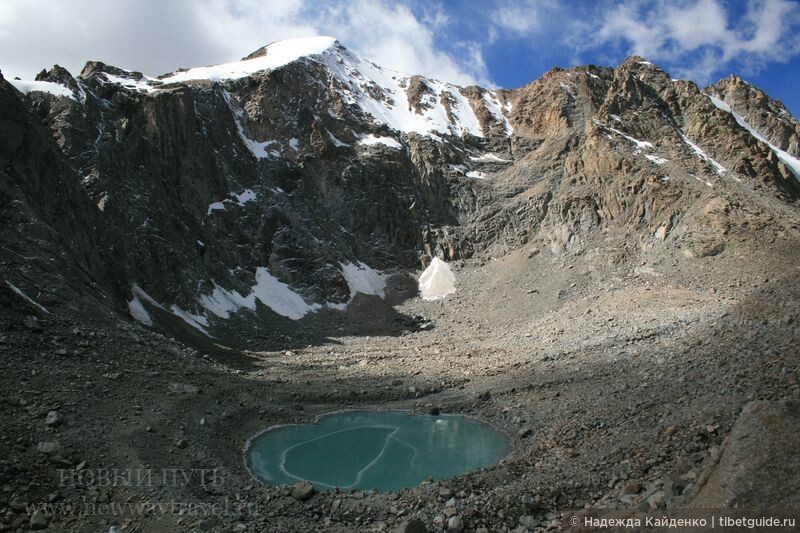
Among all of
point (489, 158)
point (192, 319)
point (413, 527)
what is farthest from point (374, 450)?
point (489, 158)

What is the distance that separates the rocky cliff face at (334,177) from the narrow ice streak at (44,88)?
0.24 m

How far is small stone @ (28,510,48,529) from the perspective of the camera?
13234 mm

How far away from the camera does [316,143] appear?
79688 millimetres

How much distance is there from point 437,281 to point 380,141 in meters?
27.3

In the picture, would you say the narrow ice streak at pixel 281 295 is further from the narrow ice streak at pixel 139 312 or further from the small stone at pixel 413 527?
the small stone at pixel 413 527

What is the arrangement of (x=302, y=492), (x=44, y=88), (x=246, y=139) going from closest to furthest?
1. (x=302, y=492)
2. (x=44, y=88)
3. (x=246, y=139)

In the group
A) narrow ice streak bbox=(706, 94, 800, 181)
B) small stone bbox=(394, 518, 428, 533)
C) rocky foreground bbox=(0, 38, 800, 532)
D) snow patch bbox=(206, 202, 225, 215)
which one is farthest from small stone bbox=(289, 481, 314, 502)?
narrow ice streak bbox=(706, 94, 800, 181)

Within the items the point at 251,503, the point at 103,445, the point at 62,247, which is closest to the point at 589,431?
the point at 251,503

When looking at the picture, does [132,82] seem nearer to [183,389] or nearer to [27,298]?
[27,298]

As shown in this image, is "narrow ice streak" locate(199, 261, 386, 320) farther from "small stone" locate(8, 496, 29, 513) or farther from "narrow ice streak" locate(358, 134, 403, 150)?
"small stone" locate(8, 496, 29, 513)

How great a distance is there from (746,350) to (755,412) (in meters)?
12.2

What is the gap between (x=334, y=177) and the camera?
79438 millimetres

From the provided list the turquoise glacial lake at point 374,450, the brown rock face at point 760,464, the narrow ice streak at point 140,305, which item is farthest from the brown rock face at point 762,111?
the brown rock face at point 760,464

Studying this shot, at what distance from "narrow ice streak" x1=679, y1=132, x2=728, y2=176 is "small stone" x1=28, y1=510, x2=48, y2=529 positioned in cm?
7018
